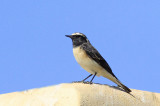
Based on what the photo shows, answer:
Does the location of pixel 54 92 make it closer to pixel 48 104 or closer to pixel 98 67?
pixel 48 104

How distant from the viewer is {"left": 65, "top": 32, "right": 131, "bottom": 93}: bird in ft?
37.5

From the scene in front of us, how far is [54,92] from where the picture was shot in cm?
972

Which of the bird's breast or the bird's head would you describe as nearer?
the bird's breast

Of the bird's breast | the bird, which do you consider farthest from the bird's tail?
the bird's breast

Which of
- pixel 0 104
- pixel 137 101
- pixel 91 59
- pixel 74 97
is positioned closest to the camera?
pixel 74 97

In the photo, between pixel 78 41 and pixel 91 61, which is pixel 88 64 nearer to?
pixel 91 61

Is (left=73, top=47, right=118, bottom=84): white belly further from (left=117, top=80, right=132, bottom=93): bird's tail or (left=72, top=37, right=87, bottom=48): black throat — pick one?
(left=117, top=80, right=132, bottom=93): bird's tail

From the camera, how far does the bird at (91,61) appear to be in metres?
11.4

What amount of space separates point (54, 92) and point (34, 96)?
48cm

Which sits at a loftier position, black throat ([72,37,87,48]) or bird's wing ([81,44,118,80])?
black throat ([72,37,87,48])

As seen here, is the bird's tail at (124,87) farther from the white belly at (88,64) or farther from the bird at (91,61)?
the white belly at (88,64)

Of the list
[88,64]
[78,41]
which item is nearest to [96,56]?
[88,64]

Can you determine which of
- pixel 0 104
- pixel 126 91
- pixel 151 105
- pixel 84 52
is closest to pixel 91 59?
pixel 84 52

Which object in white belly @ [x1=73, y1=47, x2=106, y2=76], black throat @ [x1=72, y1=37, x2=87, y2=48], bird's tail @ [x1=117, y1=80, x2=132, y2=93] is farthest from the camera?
black throat @ [x1=72, y1=37, x2=87, y2=48]
